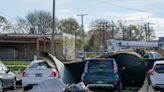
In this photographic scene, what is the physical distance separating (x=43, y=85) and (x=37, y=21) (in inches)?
3920

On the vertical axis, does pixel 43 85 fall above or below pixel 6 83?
above

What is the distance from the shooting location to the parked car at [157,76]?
2057 cm

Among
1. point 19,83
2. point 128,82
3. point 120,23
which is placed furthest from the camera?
point 120,23

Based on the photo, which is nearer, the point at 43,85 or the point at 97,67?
the point at 43,85

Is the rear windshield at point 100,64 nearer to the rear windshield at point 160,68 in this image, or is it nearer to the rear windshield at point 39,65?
the rear windshield at point 39,65

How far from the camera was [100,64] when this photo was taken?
20625mm

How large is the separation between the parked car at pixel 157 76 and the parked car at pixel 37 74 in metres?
4.65

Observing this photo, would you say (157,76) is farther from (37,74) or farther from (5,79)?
(5,79)

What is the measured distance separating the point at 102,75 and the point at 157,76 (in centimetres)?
266

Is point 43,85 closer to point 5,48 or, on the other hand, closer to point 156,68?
point 156,68

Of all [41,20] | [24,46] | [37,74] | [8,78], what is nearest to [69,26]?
[41,20]

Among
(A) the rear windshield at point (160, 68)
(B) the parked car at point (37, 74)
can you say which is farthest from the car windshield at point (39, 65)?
(A) the rear windshield at point (160, 68)

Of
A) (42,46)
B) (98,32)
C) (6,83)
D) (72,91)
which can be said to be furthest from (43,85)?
(98,32)

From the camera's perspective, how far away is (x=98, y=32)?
391 feet
